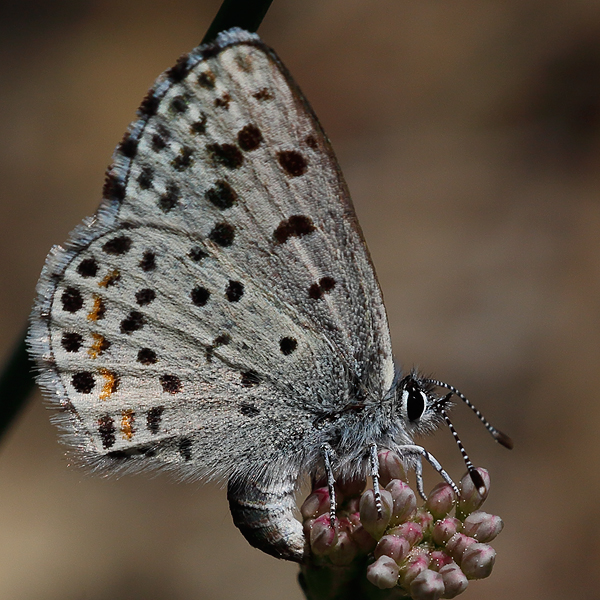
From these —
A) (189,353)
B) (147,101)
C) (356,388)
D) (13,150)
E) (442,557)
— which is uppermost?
(13,150)

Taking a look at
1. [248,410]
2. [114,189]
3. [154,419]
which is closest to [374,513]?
[248,410]

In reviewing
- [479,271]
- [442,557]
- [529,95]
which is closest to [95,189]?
[479,271]

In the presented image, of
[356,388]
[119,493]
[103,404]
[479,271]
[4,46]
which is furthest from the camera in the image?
[4,46]

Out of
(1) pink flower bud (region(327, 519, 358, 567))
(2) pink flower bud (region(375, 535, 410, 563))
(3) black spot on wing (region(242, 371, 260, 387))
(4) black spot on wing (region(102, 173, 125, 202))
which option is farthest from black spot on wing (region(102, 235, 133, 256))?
(2) pink flower bud (region(375, 535, 410, 563))

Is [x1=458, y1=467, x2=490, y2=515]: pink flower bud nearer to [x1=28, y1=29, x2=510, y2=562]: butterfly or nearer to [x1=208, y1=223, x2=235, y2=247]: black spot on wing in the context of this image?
[x1=28, y1=29, x2=510, y2=562]: butterfly

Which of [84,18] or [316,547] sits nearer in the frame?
[316,547]

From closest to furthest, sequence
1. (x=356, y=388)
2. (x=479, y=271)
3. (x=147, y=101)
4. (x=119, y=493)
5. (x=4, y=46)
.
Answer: (x=147, y=101), (x=356, y=388), (x=119, y=493), (x=479, y=271), (x=4, y=46)

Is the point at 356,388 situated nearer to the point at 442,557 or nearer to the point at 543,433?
the point at 442,557
